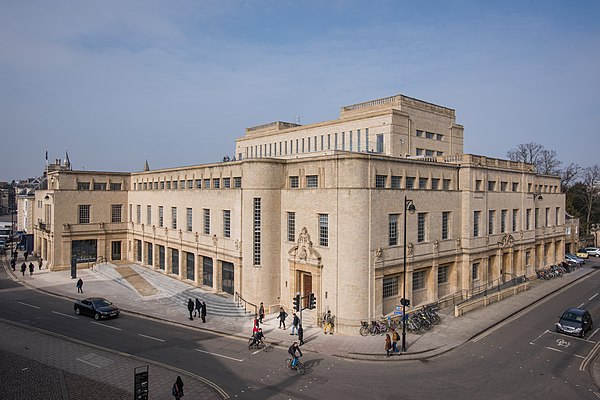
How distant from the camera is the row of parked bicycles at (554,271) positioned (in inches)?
1802

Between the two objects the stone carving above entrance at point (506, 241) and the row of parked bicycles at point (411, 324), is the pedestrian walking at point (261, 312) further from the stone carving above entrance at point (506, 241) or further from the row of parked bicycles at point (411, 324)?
the stone carving above entrance at point (506, 241)

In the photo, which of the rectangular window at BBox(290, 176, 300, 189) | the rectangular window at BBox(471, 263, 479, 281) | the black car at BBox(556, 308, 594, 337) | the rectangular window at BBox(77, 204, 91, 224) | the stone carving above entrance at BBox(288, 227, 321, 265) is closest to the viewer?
the black car at BBox(556, 308, 594, 337)

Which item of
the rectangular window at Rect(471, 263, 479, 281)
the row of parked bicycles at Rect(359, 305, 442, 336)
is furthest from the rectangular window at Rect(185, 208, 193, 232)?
the rectangular window at Rect(471, 263, 479, 281)

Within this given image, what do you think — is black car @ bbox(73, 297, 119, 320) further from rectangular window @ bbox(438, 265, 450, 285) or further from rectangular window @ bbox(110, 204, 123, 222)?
rectangular window @ bbox(438, 265, 450, 285)

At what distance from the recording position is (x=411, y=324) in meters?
27.5

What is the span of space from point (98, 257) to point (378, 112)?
126 feet

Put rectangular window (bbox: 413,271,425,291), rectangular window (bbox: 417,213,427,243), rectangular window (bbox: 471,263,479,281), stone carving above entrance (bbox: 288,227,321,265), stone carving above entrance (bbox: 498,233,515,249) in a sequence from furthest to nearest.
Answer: stone carving above entrance (bbox: 498,233,515,249) < rectangular window (bbox: 471,263,479,281) < rectangular window (bbox: 417,213,427,243) < rectangular window (bbox: 413,271,425,291) < stone carving above entrance (bbox: 288,227,321,265)

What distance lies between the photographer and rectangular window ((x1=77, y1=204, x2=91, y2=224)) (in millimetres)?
51531

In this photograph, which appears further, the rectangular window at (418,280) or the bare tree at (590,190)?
the bare tree at (590,190)

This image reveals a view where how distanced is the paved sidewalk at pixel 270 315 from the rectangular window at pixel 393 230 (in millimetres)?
6454

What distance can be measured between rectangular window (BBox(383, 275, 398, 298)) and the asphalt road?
6130 millimetres

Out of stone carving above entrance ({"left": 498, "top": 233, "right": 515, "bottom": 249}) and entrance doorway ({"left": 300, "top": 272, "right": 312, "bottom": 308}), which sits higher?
stone carving above entrance ({"left": 498, "top": 233, "right": 515, "bottom": 249})

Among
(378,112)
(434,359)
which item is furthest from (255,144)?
(434,359)

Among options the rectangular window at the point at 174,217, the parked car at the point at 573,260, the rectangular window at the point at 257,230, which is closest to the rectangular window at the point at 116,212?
the rectangular window at the point at 174,217
